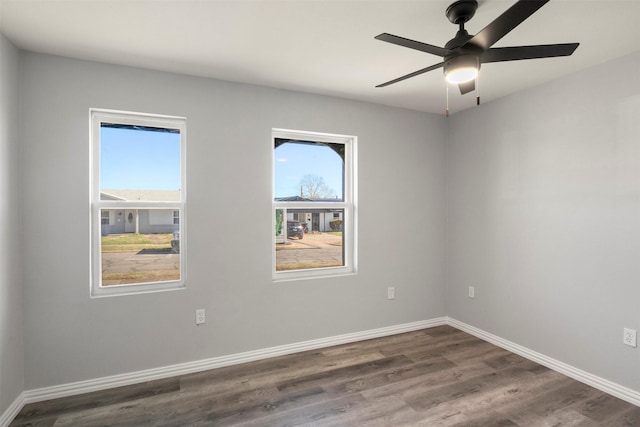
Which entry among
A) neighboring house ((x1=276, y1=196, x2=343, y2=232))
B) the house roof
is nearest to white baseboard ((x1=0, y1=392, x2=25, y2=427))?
the house roof

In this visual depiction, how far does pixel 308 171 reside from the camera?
341 cm

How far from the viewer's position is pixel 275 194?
3.24 meters

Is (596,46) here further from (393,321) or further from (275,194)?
(393,321)

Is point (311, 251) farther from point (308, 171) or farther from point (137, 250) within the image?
point (137, 250)

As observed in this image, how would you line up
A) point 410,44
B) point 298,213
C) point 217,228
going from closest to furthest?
point 410,44 → point 217,228 → point 298,213

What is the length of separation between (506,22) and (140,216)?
277cm

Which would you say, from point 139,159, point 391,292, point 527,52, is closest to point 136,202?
point 139,159

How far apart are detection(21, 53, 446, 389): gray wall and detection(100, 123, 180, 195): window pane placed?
0.17 m

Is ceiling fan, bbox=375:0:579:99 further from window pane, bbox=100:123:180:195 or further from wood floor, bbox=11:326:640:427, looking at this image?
wood floor, bbox=11:326:640:427

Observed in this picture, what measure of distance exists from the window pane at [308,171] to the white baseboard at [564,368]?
6.89ft

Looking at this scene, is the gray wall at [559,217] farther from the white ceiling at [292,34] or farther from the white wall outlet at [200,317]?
the white wall outlet at [200,317]

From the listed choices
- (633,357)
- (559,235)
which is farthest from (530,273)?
(633,357)

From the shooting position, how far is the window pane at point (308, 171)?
10.7ft

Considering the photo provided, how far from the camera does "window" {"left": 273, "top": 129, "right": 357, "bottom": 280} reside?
10.7 ft
